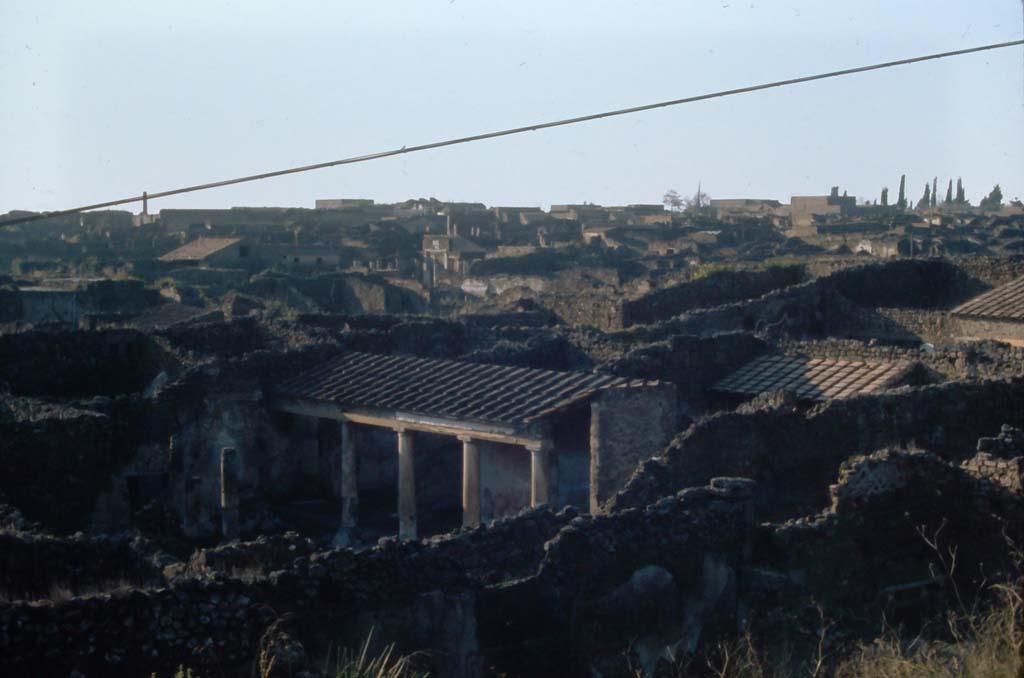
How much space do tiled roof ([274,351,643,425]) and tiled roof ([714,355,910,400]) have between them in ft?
11.5

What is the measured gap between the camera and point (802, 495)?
14.9 metres

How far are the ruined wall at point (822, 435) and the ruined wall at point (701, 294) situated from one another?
46.5ft

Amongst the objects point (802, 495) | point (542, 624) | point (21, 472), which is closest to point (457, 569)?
point (542, 624)

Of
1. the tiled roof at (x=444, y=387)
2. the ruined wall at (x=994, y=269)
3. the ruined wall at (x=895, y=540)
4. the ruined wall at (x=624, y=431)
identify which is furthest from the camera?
the ruined wall at (x=994, y=269)

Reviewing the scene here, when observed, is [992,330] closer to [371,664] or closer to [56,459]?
[56,459]

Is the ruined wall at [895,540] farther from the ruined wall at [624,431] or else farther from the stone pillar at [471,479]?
the stone pillar at [471,479]

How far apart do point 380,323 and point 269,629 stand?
1775cm

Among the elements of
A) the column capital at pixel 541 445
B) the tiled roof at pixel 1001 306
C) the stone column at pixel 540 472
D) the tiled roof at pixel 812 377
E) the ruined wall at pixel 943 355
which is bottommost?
the stone column at pixel 540 472

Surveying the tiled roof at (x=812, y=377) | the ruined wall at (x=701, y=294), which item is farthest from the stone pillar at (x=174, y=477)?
the ruined wall at (x=701, y=294)

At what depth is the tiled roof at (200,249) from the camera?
2376 inches

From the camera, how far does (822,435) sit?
1524 cm

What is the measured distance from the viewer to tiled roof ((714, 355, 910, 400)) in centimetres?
1856

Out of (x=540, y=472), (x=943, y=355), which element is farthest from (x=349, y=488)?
(x=943, y=355)

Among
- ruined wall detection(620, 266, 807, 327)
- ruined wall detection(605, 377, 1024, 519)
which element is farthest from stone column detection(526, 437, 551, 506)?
ruined wall detection(620, 266, 807, 327)
